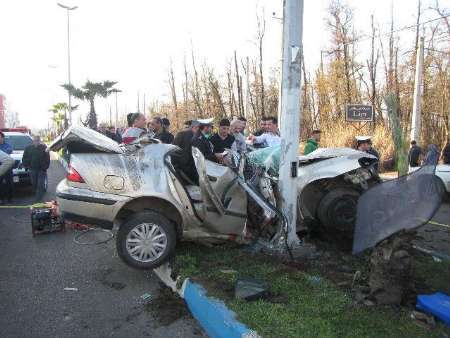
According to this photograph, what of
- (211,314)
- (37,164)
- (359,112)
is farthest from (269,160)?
(359,112)

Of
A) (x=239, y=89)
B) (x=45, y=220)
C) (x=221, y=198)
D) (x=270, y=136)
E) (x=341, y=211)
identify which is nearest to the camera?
(x=221, y=198)

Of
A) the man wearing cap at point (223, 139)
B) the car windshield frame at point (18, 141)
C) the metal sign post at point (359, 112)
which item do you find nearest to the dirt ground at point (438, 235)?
the man wearing cap at point (223, 139)

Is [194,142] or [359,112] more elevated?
[359,112]

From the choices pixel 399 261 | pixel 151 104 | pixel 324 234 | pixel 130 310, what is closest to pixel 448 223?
pixel 324 234

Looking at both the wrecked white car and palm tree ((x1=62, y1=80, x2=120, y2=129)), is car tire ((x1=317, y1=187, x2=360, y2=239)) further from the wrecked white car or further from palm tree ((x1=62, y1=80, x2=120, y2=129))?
palm tree ((x1=62, y1=80, x2=120, y2=129))

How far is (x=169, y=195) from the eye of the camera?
16.4 feet

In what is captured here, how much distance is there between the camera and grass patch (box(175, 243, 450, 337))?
3277 millimetres

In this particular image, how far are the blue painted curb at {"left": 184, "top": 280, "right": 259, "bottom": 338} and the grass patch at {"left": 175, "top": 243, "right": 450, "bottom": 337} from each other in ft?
0.26

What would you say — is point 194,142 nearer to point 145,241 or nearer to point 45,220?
point 145,241

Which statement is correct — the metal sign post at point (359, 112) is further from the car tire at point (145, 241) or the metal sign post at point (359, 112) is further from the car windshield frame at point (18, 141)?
the car tire at point (145, 241)

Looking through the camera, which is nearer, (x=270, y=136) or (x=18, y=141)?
(x=270, y=136)

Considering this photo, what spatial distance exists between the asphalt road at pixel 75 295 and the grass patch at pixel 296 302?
1.67 ft

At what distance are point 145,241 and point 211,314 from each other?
147 cm

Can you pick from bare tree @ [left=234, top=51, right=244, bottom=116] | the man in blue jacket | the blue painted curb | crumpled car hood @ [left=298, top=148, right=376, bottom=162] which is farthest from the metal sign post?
the blue painted curb
